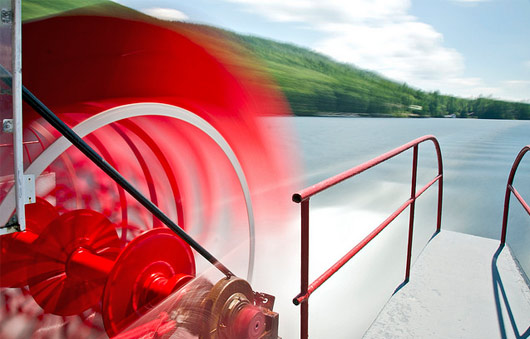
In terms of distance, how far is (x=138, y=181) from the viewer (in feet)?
5.37

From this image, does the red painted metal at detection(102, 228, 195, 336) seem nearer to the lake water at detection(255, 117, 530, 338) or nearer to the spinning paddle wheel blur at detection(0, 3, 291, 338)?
the spinning paddle wheel blur at detection(0, 3, 291, 338)

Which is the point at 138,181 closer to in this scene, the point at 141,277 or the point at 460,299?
the point at 141,277

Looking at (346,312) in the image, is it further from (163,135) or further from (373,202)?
(373,202)

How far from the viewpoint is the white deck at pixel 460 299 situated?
67.9 inches

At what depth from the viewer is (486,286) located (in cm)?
215

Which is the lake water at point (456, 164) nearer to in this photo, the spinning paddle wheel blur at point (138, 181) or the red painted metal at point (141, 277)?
the spinning paddle wheel blur at point (138, 181)

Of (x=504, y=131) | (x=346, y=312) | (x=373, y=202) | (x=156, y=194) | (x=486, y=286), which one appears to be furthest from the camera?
(x=504, y=131)

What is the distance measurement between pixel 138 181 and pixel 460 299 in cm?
161

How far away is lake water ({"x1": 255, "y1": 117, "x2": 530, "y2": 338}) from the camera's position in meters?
2.88

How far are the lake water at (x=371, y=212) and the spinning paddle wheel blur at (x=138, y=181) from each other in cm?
123

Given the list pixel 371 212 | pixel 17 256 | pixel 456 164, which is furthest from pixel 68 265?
pixel 456 164

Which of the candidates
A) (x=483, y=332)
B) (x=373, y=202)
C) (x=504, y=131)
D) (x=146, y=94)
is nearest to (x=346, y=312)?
(x=483, y=332)

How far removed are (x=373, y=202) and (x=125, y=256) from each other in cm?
499

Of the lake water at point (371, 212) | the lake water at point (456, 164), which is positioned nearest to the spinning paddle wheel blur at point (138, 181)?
the lake water at point (371, 212)
